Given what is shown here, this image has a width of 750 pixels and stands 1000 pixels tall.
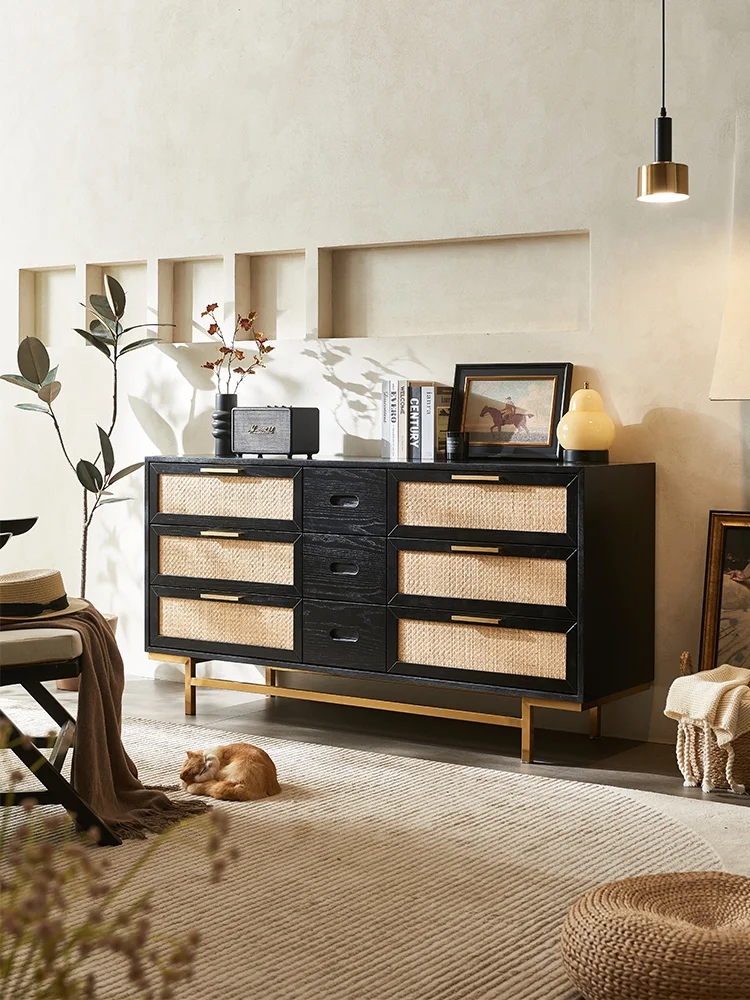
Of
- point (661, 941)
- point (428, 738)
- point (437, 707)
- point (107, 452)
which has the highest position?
point (107, 452)

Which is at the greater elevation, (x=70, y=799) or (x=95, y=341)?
(x=95, y=341)

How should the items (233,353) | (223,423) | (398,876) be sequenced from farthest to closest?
1. (233,353)
2. (223,423)
3. (398,876)

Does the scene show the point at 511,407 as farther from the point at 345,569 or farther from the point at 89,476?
the point at 89,476

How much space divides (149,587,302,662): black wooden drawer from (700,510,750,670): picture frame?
144 centimetres

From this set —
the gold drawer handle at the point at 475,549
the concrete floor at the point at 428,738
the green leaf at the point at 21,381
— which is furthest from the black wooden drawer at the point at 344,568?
the green leaf at the point at 21,381

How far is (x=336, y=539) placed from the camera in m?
4.35

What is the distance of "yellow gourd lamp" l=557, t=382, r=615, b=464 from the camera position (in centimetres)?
411

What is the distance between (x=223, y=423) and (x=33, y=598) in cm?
172

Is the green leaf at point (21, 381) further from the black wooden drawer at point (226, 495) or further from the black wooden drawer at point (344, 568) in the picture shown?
the black wooden drawer at point (344, 568)

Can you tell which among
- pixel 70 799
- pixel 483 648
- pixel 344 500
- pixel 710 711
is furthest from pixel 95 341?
pixel 710 711

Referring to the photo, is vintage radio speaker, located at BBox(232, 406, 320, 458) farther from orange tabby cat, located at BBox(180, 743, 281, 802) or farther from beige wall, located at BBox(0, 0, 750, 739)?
orange tabby cat, located at BBox(180, 743, 281, 802)

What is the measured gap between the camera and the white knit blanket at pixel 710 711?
357cm

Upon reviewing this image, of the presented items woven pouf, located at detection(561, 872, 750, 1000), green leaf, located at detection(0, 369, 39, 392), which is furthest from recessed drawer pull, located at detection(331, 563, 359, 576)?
woven pouf, located at detection(561, 872, 750, 1000)

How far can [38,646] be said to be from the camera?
310 centimetres
